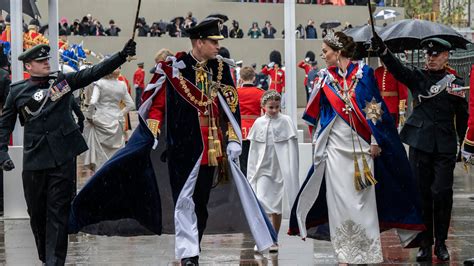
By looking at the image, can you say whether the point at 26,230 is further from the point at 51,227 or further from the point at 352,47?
the point at 352,47

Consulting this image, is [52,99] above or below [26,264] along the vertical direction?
above

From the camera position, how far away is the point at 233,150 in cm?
899

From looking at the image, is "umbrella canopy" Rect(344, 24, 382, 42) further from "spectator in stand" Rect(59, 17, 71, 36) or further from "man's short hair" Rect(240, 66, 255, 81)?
"spectator in stand" Rect(59, 17, 71, 36)

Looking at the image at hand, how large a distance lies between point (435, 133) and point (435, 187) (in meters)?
0.47

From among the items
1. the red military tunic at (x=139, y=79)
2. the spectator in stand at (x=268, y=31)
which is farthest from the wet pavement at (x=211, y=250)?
the spectator in stand at (x=268, y=31)

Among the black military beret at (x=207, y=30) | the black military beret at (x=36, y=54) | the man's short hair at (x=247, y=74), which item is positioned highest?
the black military beret at (x=207, y=30)

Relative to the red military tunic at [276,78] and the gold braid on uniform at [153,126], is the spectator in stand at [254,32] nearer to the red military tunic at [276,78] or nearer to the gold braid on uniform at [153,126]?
the red military tunic at [276,78]

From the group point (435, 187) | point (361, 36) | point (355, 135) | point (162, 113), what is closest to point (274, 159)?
point (435, 187)

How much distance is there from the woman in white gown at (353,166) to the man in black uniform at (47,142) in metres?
1.85

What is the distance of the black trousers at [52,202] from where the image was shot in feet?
28.6

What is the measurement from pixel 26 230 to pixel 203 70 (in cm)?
374

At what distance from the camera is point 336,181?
9047 mm

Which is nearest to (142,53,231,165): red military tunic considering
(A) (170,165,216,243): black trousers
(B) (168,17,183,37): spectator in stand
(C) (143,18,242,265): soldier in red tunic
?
(C) (143,18,242,265): soldier in red tunic

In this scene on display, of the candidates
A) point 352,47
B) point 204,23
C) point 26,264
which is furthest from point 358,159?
point 26,264
